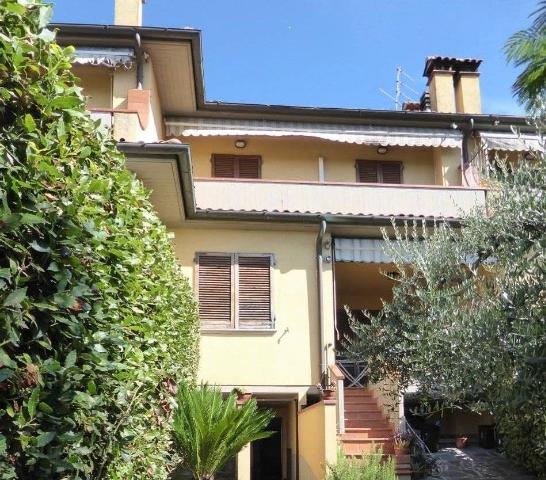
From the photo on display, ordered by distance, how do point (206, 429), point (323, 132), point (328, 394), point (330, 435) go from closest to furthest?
point (206, 429) → point (330, 435) → point (328, 394) → point (323, 132)

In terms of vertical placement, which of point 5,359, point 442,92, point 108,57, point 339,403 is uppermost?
point 442,92

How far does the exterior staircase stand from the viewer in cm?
1154

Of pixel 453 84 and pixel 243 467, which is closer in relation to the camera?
pixel 243 467

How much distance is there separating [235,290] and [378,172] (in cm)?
580

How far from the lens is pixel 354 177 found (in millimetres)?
17547

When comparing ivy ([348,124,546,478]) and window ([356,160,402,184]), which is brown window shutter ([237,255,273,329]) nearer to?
ivy ([348,124,546,478])

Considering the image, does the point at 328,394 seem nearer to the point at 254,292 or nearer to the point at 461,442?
the point at 254,292

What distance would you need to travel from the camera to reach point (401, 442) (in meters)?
11.9

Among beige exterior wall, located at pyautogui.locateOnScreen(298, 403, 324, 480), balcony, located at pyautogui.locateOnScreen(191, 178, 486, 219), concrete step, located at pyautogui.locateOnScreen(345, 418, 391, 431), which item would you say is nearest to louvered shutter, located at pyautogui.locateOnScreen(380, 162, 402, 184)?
balcony, located at pyautogui.locateOnScreen(191, 178, 486, 219)

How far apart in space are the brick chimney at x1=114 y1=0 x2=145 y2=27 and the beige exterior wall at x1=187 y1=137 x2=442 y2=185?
2.98 metres

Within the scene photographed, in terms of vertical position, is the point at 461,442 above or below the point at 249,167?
below

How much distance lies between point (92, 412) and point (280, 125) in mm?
13859

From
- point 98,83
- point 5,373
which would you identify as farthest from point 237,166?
point 5,373

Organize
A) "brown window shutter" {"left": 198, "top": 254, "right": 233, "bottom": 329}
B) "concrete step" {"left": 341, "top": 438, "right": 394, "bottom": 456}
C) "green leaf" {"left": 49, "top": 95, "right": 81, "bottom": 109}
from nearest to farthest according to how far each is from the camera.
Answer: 1. "green leaf" {"left": 49, "top": 95, "right": 81, "bottom": 109}
2. "concrete step" {"left": 341, "top": 438, "right": 394, "bottom": 456}
3. "brown window shutter" {"left": 198, "top": 254, "right": 233, "bottom": 329}
